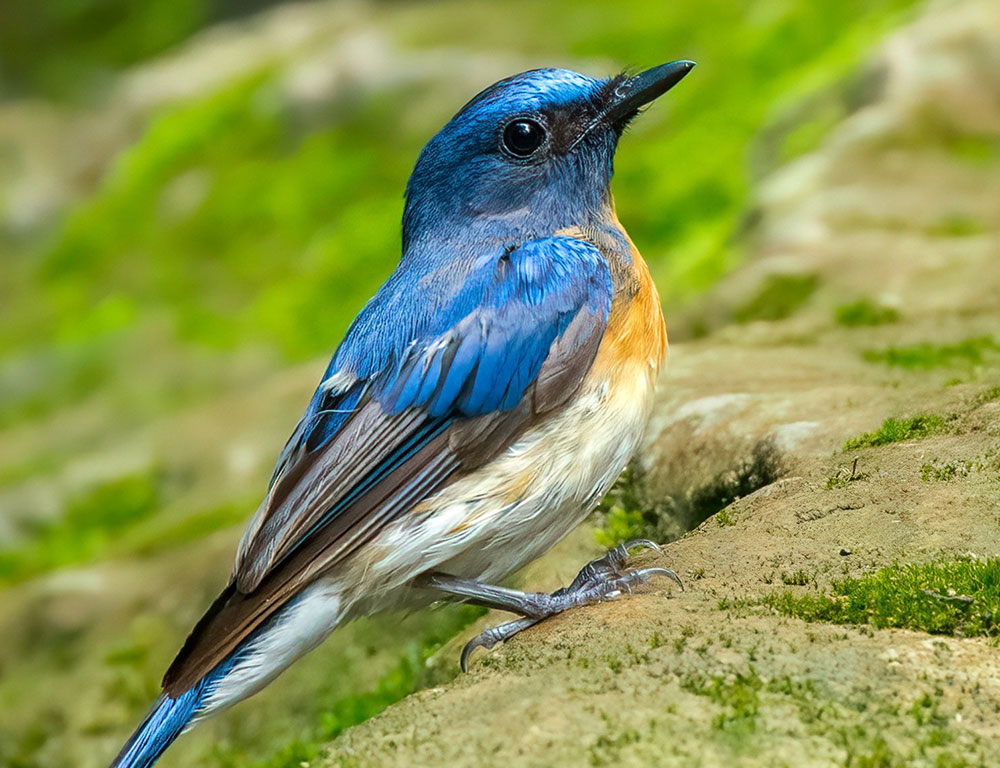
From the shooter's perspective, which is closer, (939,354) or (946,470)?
(946,470)

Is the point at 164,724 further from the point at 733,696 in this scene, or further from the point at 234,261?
the point at 234,261

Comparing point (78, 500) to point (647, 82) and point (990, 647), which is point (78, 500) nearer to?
point (647, 82)

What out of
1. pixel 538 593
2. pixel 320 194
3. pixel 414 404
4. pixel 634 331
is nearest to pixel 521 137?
pixel 634 331

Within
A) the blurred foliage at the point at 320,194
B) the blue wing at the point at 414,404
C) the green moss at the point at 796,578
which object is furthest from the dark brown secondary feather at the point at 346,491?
the blurred foliage at the point at 320,194

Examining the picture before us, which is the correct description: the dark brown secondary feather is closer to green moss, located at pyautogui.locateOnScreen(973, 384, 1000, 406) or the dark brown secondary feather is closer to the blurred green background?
the blurred green background

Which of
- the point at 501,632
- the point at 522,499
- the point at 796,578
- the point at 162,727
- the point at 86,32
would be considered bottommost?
the point at 796,578

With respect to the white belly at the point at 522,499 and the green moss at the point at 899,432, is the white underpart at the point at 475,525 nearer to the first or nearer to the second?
the white belly at the point at 522,499
